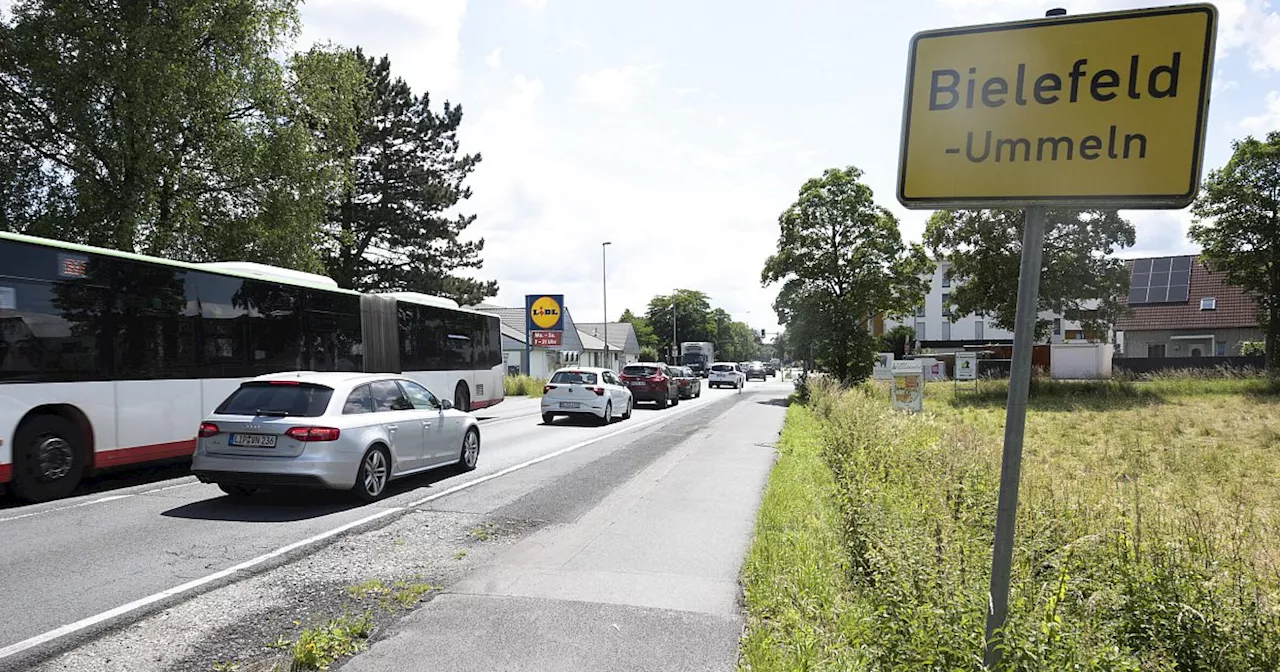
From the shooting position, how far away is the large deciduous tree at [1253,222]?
115 ft

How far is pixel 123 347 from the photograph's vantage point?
10.3m

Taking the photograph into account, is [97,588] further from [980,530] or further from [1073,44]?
[1073,44]

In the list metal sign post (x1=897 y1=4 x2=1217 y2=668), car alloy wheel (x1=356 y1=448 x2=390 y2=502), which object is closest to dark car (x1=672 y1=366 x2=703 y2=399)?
car alloy wheel (x1=356 y1=448 x2=390 y2=502)

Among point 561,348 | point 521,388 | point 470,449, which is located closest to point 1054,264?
point 521,388

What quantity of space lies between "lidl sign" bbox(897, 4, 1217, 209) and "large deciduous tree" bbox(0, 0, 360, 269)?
2471 centimetres

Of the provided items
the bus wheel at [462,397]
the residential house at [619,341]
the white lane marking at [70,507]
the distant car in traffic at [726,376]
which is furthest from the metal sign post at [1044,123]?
the residential house at [619,341]

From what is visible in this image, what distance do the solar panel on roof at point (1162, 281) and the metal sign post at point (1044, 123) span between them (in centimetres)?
6680

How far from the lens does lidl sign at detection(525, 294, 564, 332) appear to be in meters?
50.3

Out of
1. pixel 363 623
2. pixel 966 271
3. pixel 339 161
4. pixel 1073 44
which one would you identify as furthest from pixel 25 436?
pixel 966 271

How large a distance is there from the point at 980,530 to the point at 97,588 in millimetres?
6161

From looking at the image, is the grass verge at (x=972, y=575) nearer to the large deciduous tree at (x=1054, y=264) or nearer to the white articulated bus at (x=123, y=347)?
the white articulated bus at (x=123, y=347)

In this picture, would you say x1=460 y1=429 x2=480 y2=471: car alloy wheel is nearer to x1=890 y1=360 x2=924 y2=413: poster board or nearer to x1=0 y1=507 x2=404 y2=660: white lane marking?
x1=0 y1=507 x2=404 y2=660: white lane marking

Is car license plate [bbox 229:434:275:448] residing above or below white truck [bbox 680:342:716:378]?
above

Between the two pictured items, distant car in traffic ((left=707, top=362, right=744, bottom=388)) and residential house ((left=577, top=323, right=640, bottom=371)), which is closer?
distant car in traffic ((left=707, top=362, right=744, bottom=388))
